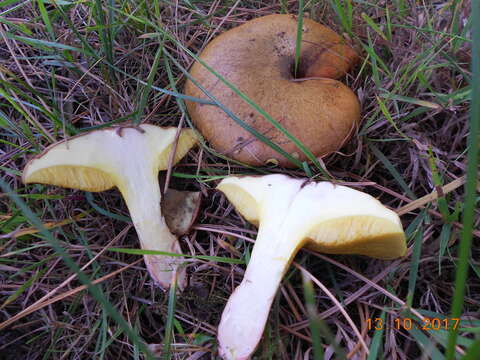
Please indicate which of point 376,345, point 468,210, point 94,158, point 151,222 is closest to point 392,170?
point 376,345

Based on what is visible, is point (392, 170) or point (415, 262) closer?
point (415, 262)

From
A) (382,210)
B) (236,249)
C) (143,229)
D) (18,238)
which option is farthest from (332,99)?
(18,238)

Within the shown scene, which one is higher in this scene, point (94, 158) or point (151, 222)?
point (94, 158)

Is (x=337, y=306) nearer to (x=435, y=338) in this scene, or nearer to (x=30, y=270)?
(x=435, y=338)

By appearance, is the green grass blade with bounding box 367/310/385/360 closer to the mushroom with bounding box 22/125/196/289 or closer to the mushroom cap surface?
the mushroom with bounding box 22/125/196/289

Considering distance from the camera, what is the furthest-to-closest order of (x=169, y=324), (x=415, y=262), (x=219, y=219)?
(x=219, y=219) → (x=415, y=262) → (x=169, y=324)

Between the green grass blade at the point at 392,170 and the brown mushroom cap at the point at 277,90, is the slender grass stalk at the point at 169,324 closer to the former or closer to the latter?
the brown mushroom cap at the point at 277,90

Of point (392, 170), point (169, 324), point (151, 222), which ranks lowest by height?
point (169, 324)
